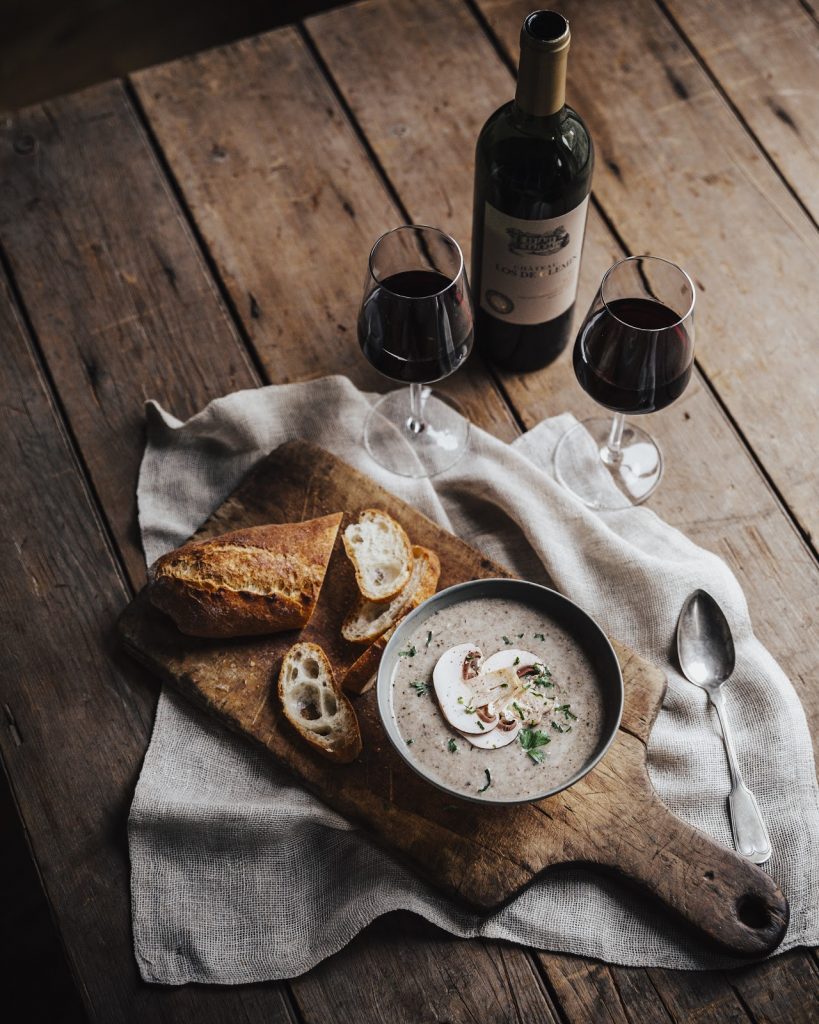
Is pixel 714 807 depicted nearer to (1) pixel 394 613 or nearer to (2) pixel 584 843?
(2) pixel 584 843

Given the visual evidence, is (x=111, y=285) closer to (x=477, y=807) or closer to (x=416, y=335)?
(x=416, y=335)

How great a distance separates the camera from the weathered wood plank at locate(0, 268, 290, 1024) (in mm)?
1223

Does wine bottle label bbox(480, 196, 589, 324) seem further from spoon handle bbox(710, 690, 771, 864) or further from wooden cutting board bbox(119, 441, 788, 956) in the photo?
spoon handle bbox(710, 690, 771, 864)

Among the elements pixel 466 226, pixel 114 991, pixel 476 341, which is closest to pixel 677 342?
pixel 476 341

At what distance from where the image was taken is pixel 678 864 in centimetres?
120

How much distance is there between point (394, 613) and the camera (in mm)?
1356

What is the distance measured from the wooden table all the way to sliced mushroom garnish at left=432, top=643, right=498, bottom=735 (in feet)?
0.89

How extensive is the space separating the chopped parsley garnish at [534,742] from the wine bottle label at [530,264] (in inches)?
23.9

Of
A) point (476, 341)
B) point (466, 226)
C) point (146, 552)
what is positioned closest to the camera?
point (146, 552)

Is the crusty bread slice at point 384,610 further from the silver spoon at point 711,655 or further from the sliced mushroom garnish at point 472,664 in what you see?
the silver spoon at point 711,655

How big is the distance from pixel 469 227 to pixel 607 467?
499 millimetres

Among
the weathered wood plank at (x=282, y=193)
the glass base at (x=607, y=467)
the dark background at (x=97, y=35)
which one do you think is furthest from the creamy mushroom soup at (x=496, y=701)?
the dark background at (x=97, y=35)

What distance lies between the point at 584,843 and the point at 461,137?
1231 millimetres

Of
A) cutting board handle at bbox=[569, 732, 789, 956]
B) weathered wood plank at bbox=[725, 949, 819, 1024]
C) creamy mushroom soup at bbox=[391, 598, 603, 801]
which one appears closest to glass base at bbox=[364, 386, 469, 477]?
creamy mushroom soup at bbox=[391, 598, 603, 801]
